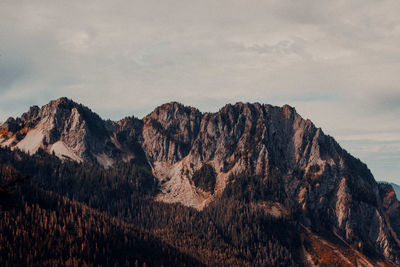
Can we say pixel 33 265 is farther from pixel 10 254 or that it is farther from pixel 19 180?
pixel 19 180

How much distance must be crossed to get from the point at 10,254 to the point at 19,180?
212787 mm

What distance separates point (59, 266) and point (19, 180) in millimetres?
203719

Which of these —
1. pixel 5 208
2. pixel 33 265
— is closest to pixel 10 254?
pixel 33 265

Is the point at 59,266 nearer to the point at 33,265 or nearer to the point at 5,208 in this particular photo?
the point at 33,265

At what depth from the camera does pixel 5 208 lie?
69.7 ft

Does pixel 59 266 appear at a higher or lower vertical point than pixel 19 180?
lower

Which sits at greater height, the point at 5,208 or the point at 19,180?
the point at 19,180

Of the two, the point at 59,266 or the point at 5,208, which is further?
the point at 59,266

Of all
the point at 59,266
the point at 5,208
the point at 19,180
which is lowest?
the point at 59,266

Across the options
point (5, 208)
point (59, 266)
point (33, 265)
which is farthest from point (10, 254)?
point (5, 208)

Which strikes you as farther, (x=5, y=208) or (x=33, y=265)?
(x=33, y=265)

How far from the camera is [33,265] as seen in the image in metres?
195

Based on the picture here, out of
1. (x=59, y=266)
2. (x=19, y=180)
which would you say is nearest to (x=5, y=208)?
(x=19, y=180)

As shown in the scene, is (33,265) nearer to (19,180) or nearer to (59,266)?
(59,266)
